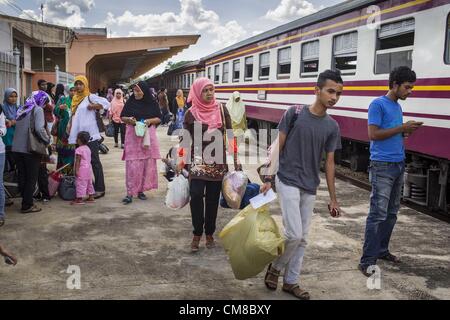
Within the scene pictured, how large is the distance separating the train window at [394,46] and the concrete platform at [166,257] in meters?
2.18

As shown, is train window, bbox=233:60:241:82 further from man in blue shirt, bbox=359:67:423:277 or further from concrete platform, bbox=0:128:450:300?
man in blue shirt, bbox=359:67:423:277

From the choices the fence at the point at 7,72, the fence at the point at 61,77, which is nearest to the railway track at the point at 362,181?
the fence at the point at 7,72

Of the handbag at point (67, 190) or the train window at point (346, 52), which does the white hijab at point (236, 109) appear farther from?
the handbag at point (67, 190)

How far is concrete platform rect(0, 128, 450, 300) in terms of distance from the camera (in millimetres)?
3881

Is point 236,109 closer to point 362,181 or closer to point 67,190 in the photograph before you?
point 362,181

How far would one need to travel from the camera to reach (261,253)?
360 cm

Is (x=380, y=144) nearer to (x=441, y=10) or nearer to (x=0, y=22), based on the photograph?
(x=441, y=10)

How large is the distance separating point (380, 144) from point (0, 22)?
15811 mm

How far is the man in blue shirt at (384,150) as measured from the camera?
13.8 ft

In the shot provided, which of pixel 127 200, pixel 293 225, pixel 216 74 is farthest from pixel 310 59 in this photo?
pixel 216 74

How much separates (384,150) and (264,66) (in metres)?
9.02

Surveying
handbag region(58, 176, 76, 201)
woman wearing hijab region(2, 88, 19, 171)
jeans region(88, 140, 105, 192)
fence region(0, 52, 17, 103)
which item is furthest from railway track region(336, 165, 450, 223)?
fence region(0, 52, 17, 103)

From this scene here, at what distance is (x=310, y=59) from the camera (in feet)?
32.6
